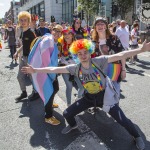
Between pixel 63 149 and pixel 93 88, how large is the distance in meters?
0.96

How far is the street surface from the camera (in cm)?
334

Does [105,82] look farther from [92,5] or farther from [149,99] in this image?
[92,5]

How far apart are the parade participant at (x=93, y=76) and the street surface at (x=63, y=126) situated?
0.33m

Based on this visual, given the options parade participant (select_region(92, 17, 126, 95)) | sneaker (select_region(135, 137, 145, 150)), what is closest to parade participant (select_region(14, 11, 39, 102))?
parade participant (select_region(92, 17, 126, 95))

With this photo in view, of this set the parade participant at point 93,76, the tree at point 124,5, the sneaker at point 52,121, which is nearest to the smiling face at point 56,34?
the parade participant at point 93,76

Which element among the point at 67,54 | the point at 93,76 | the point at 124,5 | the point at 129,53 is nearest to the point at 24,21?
the point at 67,54

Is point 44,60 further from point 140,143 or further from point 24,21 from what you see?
point 140,143

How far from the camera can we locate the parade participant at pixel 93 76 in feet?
10.3

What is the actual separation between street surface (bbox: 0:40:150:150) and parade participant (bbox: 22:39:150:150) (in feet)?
1.09

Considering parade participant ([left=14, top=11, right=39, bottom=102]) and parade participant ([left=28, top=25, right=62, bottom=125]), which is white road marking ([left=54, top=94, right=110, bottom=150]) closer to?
parade participant ([left=28, top=25, right=62, bottom=125])

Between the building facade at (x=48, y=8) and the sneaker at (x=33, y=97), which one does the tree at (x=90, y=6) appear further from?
the building facade at (x=48, y=8)

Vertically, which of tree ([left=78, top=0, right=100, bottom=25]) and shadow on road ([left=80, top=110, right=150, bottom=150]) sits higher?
tree ([left=78, top=0, right=100, bottom=25])

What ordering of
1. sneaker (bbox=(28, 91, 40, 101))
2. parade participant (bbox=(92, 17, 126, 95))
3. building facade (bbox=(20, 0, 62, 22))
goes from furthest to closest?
building facade (bbox=(20, 0, 62, 22)) < sneaker (bbox=(28, 91, 40, 101)) < parade participant (bbox=(92, 17, 126, 95))

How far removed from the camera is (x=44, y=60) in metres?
4.06
